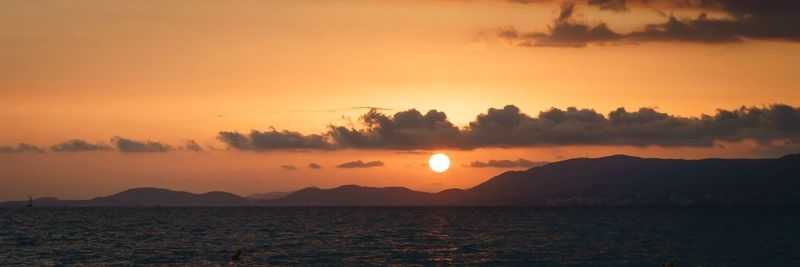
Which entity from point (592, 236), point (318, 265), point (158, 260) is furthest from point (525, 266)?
point (592, 236)

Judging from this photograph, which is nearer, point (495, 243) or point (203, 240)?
point (495, 243)

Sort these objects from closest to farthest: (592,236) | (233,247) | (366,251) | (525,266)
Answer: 1. (525,266)
2. (366,251)
3. (233,247)
4. (592,236)

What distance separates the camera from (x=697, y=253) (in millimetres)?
106688

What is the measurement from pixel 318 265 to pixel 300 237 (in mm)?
49081

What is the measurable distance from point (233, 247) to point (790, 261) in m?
64.0

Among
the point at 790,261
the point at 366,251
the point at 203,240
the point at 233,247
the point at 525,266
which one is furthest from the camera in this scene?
the point at 203,240

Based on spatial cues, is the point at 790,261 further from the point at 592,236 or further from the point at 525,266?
the point at 592,236

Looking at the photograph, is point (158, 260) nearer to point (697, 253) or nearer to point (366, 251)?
point (366, 251)

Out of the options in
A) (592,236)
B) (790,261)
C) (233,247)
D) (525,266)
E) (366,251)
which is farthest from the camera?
(592,236)

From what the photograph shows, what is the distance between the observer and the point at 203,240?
424 ft

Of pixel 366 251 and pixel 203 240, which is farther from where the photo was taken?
pixel 203 240

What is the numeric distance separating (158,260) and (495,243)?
45859 millimetres

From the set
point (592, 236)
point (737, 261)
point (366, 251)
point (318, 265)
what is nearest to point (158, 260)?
point (318, 265)

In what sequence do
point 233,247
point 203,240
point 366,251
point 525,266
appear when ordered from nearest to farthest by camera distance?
→ point 525,266, point 366,251, point 233,247, point 203,240
